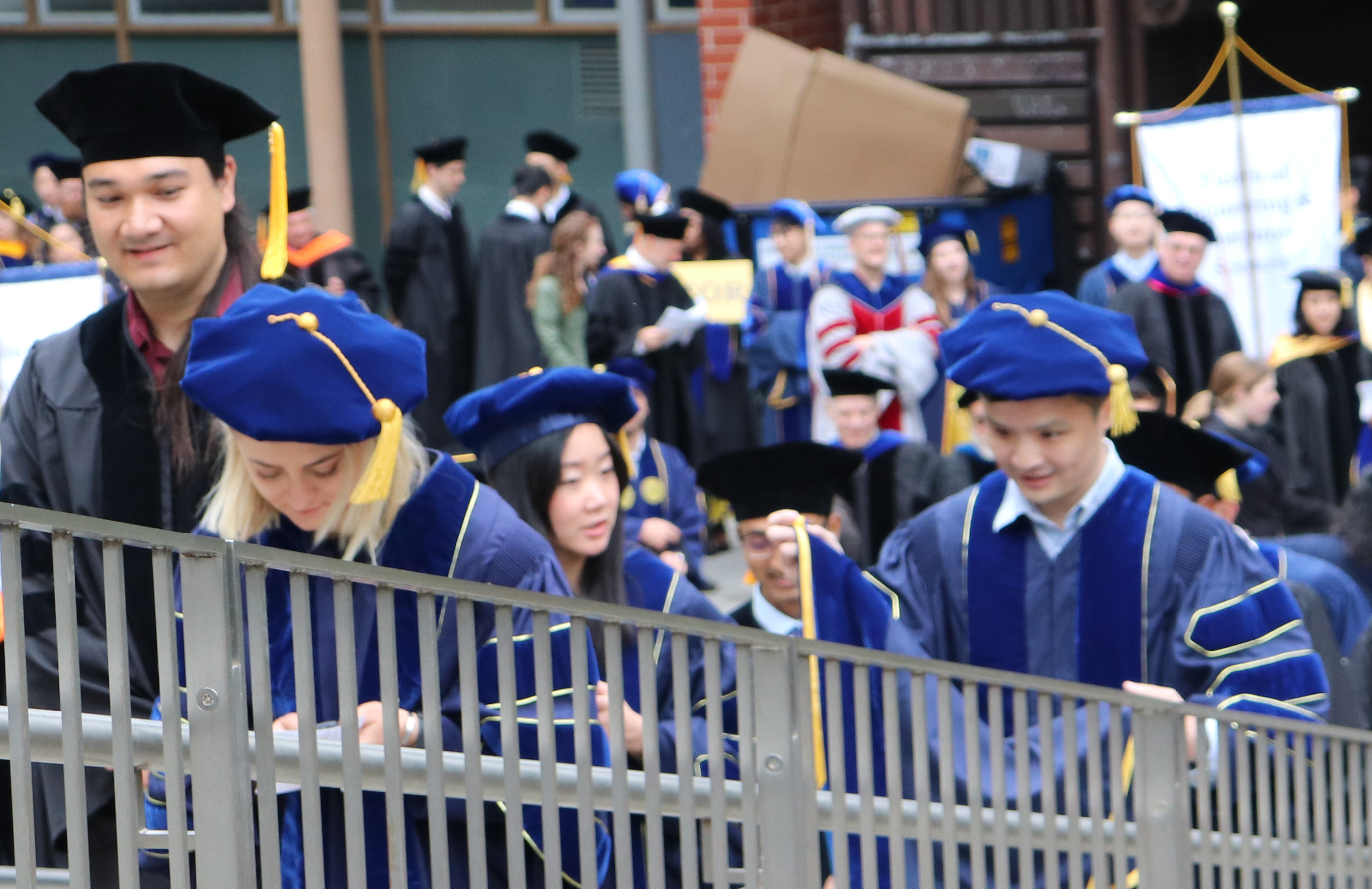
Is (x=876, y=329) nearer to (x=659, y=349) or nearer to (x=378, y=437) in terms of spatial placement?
(x=659, y=349)

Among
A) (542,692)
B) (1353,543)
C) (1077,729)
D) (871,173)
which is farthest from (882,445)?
(542,692)

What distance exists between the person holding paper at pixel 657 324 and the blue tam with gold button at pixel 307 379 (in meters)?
5.33

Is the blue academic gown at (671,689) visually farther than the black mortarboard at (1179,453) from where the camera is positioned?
No

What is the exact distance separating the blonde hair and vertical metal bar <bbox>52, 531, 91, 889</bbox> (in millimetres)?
708

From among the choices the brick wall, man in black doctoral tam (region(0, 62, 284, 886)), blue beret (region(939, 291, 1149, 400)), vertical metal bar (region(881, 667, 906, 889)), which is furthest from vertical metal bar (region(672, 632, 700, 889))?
the brick wall

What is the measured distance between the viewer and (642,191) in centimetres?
883

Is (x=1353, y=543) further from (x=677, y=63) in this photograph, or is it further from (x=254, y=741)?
(x=677, y=63)

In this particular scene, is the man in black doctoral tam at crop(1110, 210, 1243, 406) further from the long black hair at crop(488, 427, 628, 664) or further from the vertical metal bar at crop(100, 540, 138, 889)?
the vertical metal bar at crop(100, 540, 138, 889)

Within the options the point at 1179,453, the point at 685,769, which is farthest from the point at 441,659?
the point at 1179,453

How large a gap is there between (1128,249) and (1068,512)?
17.8ft

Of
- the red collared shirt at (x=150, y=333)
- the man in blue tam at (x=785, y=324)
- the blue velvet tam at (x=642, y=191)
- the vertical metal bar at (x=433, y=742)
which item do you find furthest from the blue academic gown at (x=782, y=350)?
the vertical metal bar at (x=433, y=742)

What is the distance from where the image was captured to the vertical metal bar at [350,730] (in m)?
1.57

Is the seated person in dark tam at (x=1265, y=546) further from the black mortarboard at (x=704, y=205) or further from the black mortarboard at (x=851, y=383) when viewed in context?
the black mortarboard at (x=704, y=205)

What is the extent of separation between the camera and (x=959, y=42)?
1020cm
